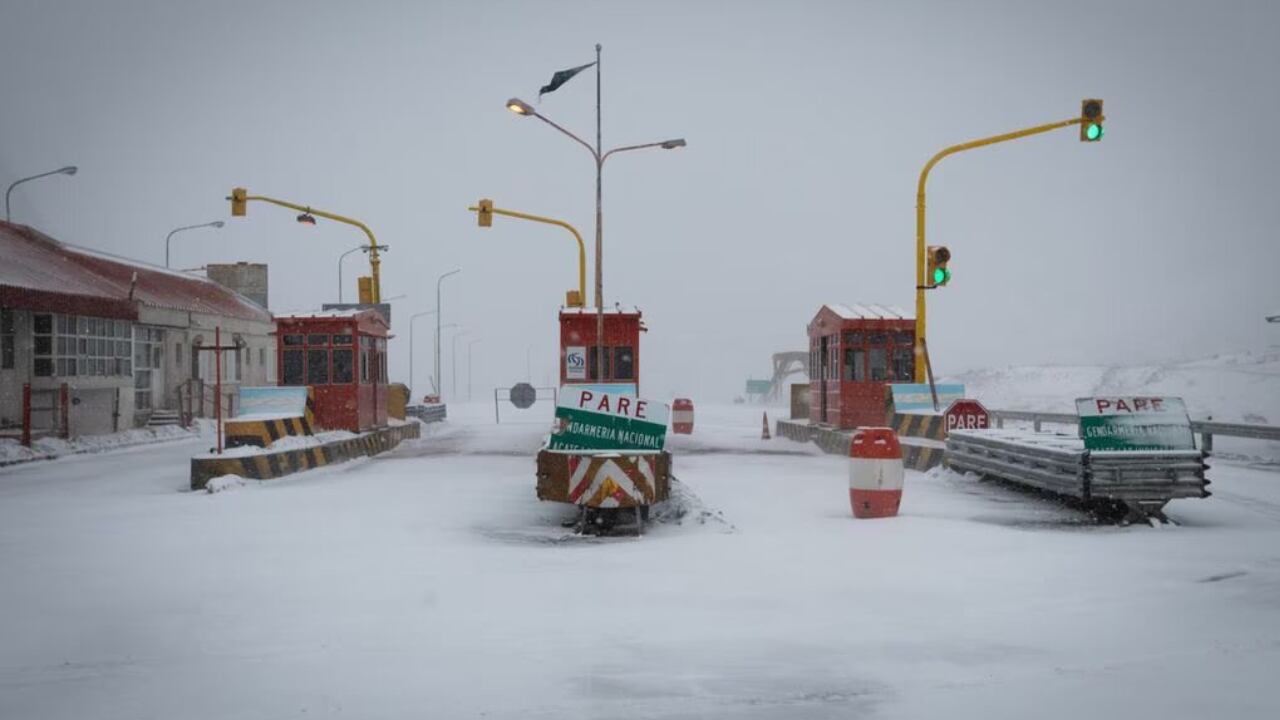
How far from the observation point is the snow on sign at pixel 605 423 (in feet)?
37.9

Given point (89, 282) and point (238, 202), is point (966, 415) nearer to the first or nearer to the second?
point (238, 202)

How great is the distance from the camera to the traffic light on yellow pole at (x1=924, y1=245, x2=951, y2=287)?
18.9m

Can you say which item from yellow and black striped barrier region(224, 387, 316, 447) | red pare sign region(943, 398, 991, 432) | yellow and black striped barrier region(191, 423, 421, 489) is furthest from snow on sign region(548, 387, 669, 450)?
yellow and black striped barrier region(224, 387, 316, 447)

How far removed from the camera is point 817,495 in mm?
14180

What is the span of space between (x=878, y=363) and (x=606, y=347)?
683 cm

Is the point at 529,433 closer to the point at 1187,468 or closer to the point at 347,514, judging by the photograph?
the point at 347,514

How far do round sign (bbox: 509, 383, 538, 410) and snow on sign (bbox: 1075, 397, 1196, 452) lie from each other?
3031cm

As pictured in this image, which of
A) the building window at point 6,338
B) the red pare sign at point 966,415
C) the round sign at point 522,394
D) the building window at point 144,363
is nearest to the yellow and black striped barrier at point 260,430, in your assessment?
the building window at point 6,338

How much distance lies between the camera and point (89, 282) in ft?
103

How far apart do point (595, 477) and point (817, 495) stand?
178 inches

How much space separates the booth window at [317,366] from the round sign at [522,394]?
16389mm

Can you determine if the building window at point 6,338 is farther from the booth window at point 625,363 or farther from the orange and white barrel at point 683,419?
the orange and white barrel at point 683,419

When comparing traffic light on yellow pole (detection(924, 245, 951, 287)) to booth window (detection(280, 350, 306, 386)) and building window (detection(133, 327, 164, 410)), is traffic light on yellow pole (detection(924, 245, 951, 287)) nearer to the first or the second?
booth window (detection(280, 350, 306, 386))

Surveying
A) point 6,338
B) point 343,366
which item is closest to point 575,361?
point 343,366
